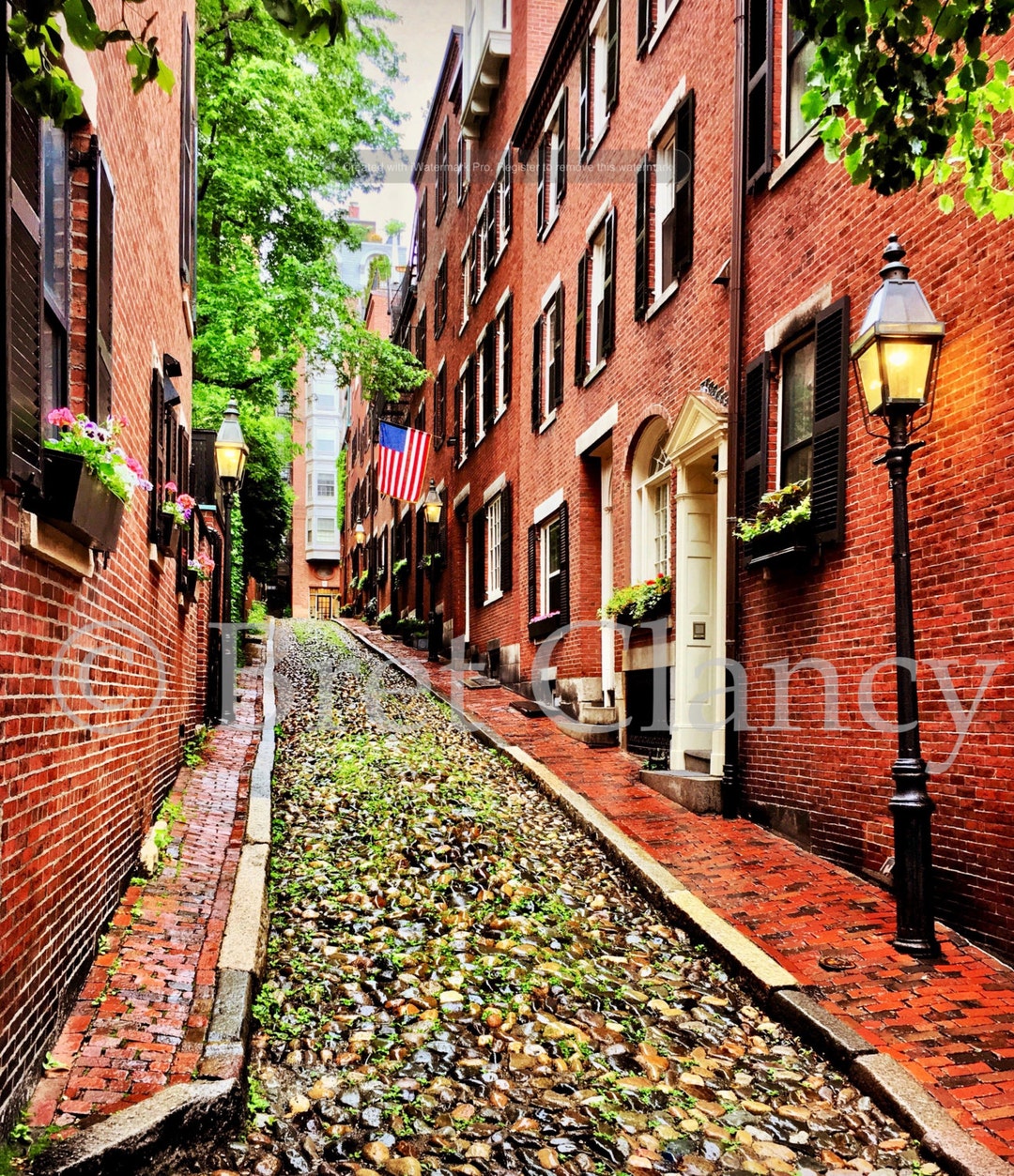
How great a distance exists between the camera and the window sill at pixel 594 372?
13.6 m

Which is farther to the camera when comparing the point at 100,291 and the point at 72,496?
the point at 100,291

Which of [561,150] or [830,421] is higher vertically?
[561,150]

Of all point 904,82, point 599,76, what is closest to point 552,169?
point 599,76

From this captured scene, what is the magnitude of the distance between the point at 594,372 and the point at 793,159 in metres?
5.83

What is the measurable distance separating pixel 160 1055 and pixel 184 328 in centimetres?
Result: 872

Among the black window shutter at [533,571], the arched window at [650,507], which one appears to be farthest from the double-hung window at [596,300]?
the black window shutter at [533,571]

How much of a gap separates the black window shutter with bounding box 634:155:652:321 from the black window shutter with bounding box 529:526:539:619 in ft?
17.6

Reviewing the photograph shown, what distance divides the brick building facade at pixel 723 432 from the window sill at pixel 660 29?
3 centimetres

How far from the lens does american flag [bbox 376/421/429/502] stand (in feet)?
66.2

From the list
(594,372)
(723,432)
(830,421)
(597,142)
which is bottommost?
(830,421)

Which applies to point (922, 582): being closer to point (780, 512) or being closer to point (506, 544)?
point (780, 512)

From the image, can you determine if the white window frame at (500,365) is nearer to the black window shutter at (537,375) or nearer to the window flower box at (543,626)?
the black window shutter at (537,375)

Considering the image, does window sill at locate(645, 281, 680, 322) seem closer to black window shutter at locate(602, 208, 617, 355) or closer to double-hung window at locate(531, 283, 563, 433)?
black window shutter at locate(602, 208, 617, 355)

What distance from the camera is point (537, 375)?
669 inches
